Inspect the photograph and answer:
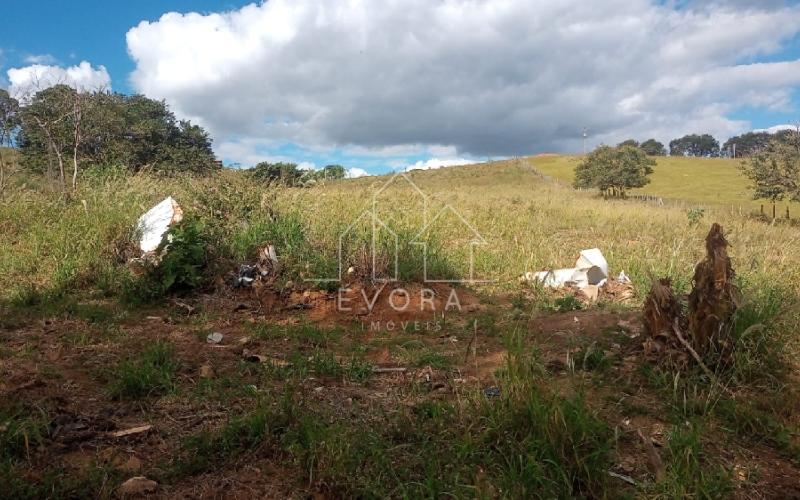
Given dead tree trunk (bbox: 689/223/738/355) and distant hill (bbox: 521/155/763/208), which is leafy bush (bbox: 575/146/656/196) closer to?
distant hill (bbox: 521/155/763/208)

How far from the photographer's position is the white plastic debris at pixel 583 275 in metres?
5.50

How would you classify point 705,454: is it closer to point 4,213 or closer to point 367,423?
point 367,423

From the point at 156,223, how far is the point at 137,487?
14.9ft

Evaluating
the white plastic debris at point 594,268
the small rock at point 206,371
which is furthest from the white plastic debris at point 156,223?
the white plastic debris at point 594,268

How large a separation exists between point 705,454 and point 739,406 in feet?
1.73

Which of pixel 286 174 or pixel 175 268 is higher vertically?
pixel 286 174

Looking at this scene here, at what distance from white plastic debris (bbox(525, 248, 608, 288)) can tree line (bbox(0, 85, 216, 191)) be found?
17.9ft

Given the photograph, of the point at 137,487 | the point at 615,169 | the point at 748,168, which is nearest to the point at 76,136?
the point at 137,487

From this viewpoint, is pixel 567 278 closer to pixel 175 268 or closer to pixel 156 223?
pixel 175 268

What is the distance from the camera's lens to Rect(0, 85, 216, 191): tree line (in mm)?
7645

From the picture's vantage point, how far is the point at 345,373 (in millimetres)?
3010

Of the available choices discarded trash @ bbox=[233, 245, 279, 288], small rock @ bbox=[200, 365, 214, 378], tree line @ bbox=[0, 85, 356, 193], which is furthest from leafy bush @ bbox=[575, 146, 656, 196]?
small rock @ bbox=[200, 365, 214, 378]

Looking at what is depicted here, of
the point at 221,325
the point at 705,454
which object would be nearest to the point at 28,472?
the point at 221,325

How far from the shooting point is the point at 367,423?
233 cm
